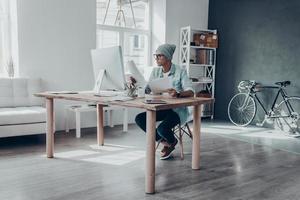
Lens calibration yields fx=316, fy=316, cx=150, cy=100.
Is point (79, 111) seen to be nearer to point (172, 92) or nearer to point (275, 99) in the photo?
point (172, 92)

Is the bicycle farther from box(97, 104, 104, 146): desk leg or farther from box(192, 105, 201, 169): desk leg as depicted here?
box(97, 104, 104, 146): desk leg

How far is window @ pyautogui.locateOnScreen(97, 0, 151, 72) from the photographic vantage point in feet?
17.8

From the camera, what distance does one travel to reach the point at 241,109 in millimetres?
5824

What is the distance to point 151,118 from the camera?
2.40 m

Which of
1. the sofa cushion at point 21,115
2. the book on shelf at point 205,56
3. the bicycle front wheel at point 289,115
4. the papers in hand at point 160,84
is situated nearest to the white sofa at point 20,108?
the sofa cushion at point 21,115

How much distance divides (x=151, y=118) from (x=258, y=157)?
178 centimetres

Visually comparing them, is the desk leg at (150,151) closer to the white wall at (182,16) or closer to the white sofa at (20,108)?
the white sofa at (20,108)

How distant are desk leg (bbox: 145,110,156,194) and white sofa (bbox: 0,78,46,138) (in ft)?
6.53

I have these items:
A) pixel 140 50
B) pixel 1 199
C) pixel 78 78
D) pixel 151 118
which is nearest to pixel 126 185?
pixel 151 118

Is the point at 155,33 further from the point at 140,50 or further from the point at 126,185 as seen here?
the point at 126,185

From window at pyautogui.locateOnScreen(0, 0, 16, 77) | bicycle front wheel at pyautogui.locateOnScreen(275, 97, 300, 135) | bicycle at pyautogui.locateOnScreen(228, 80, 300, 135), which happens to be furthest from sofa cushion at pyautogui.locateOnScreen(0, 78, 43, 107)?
bicycle front wheel at pyautogui.locateOnScreen(275, 97, 300, 135)

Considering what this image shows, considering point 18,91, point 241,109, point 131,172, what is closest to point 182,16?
point 241,109

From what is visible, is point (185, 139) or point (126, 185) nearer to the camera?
point (126, 185)

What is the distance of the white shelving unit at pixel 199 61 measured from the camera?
595 cm
